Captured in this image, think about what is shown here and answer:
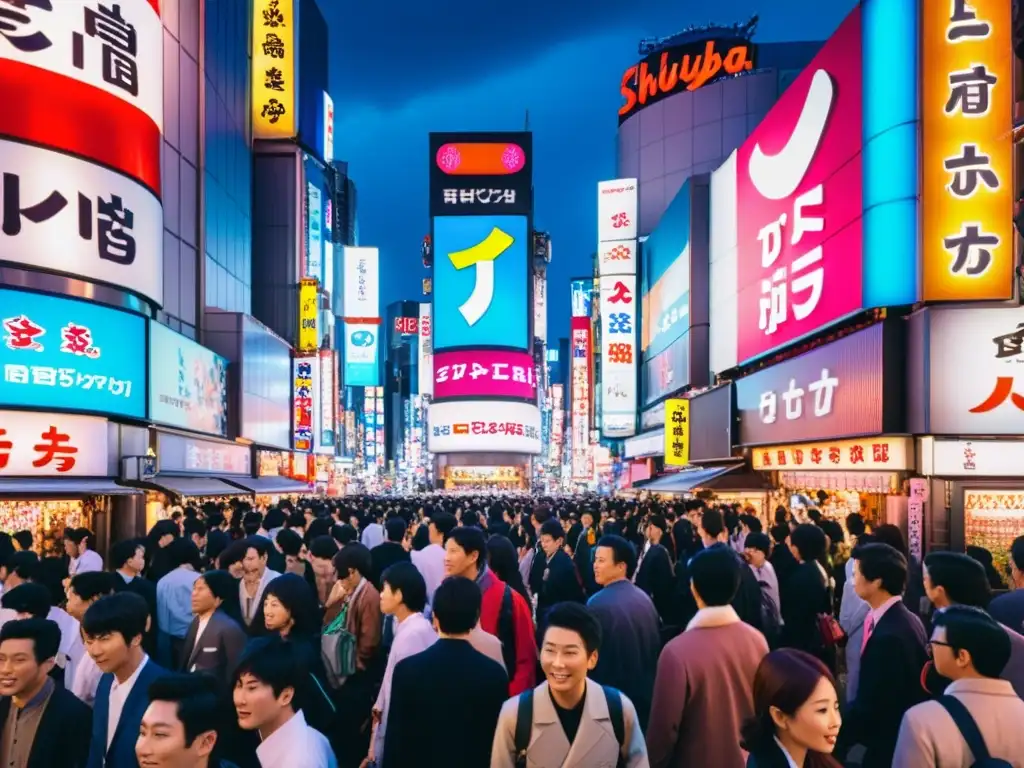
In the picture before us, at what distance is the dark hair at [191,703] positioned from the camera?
8.44 ft

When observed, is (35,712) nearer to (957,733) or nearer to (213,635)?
(213,635)

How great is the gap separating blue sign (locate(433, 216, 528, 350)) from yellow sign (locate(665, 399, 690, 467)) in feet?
101

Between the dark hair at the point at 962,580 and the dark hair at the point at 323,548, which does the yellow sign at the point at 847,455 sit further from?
the dark hair at the point at 962,580

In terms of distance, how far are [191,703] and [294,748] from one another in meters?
0.59

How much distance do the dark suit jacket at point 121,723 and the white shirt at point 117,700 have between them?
0.05ft

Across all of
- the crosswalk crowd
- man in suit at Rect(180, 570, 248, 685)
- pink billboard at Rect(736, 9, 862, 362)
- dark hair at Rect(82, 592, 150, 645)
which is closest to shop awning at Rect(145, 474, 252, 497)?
the crosswalk crowd

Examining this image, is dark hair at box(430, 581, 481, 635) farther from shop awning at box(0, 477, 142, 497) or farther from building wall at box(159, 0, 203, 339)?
building wall at box(159, 0, 203, 339)

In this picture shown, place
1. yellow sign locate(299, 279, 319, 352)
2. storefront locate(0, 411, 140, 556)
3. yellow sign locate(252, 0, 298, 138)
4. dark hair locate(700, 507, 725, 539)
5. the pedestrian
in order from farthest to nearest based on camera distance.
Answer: yellow sign locate(299, 279, 319, 352) < yellow sign locate(252, 0, 298, 138) < storefront locate(0, 411, 140, 556) < dark hair locate(700, 507, 725, 539) < the pedestrian

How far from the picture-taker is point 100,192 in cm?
1692

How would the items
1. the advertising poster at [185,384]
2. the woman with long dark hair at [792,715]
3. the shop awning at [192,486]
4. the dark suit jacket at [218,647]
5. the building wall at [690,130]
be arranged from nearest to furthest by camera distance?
1. the woman with long dark hair at [792,715]
2. the dark suit jacket at [218,647]
3. the shop awning at [192,486]
4. the advertising poster at [185,384]
5. the building wall at [690,130]

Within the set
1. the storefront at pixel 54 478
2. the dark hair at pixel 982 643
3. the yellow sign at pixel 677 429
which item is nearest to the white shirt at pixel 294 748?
the dark hair at pixel 982 643

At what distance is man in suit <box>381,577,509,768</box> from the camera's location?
11.5 ft

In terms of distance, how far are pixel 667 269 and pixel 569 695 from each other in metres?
32.7

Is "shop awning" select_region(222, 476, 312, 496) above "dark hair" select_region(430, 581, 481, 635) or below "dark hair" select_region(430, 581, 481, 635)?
below
